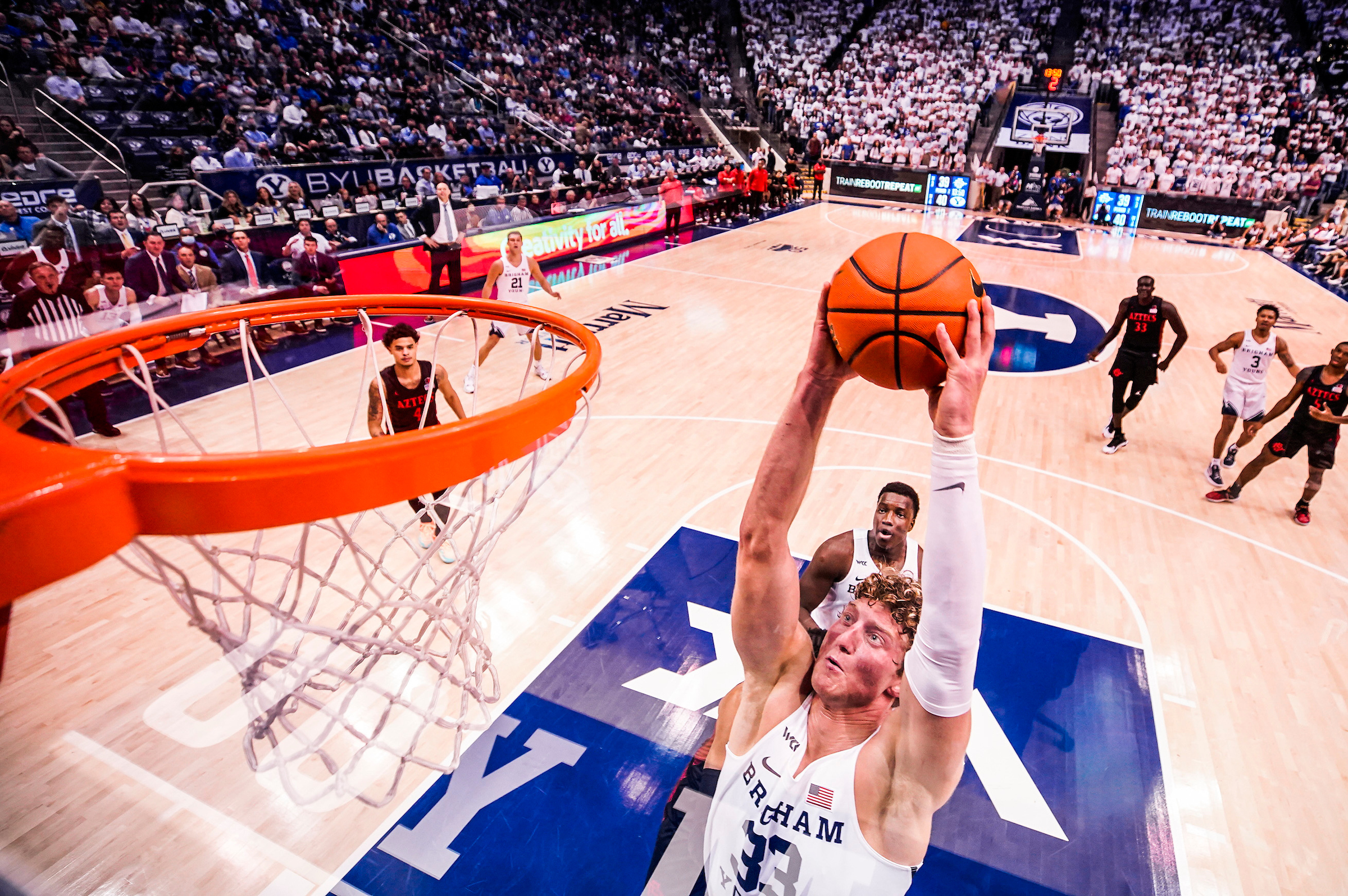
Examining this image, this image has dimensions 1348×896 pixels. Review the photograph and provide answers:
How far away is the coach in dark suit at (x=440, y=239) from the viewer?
35.3 feet

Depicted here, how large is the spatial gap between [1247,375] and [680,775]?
6.09 metres

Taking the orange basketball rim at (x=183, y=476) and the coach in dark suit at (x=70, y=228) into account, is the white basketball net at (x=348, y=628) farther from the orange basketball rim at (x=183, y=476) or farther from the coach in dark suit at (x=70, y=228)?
the coach in dark suit at (x=70, y=228)

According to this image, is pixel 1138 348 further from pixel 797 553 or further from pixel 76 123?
pixel 76 123

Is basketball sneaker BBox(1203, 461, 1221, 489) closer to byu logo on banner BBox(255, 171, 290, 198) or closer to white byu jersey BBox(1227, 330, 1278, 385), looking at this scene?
white byu jersey BBox(1227, 330, 1278, 385)

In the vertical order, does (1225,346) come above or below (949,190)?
above

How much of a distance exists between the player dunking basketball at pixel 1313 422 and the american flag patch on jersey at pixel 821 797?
5806mm

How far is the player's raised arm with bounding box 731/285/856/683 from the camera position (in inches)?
68.5

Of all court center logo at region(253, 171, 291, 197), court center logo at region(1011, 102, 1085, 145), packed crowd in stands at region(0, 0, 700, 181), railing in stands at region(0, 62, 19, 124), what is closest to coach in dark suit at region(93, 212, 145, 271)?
court center logo at region(253, 171, 291, 197)

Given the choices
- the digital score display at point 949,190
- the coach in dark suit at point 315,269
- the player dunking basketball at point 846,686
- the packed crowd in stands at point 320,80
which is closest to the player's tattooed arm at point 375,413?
the player dunking basketball at point 846,686

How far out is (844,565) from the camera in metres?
3.55

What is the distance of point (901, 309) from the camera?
1764 mm

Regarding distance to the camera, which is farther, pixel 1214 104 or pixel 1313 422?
pixel 1214 104

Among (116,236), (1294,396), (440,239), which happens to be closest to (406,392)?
(116,236)

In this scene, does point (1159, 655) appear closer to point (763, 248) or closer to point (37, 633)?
point (37, 633)
